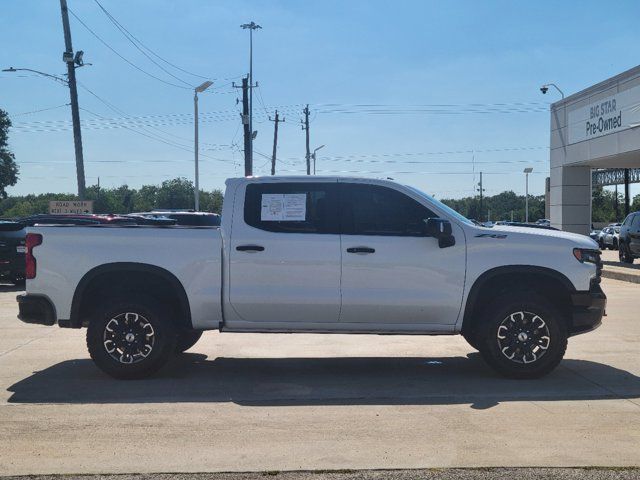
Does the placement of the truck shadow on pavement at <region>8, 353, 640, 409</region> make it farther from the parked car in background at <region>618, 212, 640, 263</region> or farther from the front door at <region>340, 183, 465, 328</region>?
the parked car in background at <region>618, 212, 640, 263</region>

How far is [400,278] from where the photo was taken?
7.32 metres

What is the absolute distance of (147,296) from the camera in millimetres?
7477

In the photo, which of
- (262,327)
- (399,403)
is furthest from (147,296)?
(399,403)

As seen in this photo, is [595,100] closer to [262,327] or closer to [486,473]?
[262,327]

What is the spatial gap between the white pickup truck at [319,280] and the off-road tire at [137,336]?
0.03 ft

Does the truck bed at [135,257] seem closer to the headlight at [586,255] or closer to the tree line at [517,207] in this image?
the headlight at [586,255]

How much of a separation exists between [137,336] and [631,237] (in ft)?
67.8

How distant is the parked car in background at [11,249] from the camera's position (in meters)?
17.3

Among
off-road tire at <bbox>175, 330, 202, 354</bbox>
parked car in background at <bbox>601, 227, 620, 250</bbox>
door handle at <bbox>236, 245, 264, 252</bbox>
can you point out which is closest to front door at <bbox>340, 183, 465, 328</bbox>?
door handle at <bbox>236, 245, 264, 252</bbox>

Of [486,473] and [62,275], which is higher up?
[62,275]

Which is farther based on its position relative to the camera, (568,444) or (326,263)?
(326,263)

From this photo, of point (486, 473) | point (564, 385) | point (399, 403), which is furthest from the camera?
point (564, 385)

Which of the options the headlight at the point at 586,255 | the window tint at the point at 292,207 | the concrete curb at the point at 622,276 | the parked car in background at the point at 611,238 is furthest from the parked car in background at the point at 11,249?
the parked car in background at the point at 611,238

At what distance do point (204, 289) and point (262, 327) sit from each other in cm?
70
